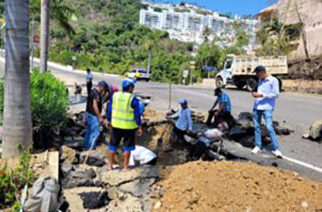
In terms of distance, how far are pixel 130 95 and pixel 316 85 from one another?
72.4ft

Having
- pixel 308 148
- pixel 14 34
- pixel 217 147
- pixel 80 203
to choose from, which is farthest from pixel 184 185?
pixel 308 148

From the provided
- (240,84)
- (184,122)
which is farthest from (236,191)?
(240,84)

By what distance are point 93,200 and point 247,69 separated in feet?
65.4

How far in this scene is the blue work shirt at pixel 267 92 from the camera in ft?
19.7

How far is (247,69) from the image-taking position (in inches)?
888

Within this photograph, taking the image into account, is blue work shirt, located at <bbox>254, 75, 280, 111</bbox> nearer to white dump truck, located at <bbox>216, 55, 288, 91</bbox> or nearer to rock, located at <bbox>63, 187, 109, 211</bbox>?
rock, located at <bbox>63, 187, 109, 211</bbox>

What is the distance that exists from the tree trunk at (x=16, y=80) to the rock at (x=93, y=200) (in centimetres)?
146

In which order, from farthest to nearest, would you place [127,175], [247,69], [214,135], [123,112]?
[247,69] → [214,135] → [123,112] → [127,175]

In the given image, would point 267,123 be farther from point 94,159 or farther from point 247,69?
point 247,69

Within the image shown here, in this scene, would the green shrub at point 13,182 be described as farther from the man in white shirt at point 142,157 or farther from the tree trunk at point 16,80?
the man in white shirt at point 142,157

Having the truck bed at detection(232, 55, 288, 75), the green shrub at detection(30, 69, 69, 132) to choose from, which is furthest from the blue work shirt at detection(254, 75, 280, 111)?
the truck bed at detection(232, 55, 288, 75)

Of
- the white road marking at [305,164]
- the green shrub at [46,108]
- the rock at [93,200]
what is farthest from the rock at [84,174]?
the white road marking at [305,164]

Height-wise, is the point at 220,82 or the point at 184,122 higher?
the point at 220,82

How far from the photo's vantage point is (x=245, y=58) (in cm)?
2292
